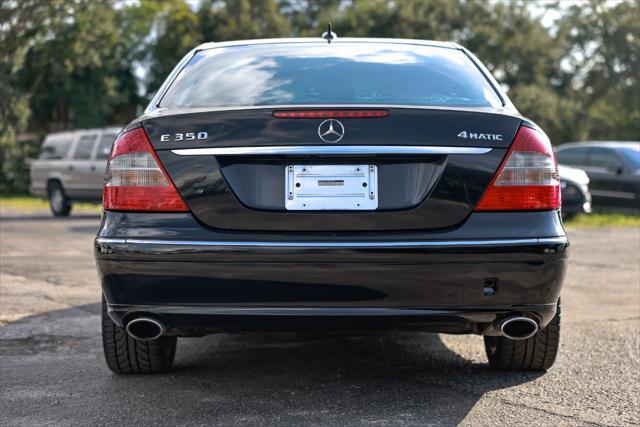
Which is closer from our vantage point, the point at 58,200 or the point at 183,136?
the point at 183,136

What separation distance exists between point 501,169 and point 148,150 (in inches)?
54.4

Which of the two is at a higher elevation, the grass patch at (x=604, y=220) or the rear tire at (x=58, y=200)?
the grass patch at (x=604, y=220)

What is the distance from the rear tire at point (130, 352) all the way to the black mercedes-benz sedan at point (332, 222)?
1.84 feet

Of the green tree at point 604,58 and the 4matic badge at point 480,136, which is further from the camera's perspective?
the green tree at point 604,58

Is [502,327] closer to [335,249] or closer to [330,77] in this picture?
[335,249]

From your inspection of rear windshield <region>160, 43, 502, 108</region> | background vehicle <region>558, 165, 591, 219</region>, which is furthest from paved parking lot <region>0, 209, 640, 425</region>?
background vehicle <region>558, 165, 591, 219</region>

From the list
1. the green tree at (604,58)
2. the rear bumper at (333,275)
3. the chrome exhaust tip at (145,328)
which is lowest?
the green tree at (604,58)

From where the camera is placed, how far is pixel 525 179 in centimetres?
365

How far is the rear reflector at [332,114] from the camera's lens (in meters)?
3.63

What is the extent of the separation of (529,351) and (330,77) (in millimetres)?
1579

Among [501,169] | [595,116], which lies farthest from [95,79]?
[501,169]

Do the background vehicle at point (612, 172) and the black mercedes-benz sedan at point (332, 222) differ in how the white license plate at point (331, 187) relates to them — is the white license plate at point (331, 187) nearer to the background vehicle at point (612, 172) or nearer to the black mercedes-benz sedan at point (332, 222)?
the black mercedes-benz sedan at point (332, 222)

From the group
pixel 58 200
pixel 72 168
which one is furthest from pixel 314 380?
pixel 58 200

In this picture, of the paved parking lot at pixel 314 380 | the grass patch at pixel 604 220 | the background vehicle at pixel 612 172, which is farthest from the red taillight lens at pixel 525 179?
the background vehicle at pixel 612 172
